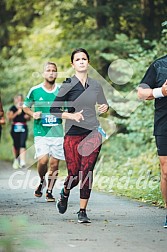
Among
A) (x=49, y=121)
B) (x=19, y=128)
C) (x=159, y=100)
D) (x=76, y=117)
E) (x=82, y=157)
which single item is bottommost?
(x=19, y=128)

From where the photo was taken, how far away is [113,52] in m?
21.5

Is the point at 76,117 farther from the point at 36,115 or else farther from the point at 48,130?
the point at 48,130

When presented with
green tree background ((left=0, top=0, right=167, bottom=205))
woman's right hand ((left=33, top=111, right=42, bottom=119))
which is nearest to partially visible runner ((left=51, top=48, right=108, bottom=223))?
woman's right hand ((left=33, top=111, right=42, bottom=119))

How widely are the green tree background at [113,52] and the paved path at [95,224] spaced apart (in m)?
1.30

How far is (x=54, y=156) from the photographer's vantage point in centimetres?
1145

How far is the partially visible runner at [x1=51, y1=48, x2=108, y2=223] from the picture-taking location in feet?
27.6

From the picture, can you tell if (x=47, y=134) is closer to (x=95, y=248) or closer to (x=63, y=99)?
(x=63, y=99)

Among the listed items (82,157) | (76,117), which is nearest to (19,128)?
(82,157)

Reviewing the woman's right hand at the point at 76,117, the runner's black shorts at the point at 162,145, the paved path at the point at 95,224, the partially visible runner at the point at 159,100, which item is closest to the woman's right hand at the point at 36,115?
the paved path at the point at 95,224

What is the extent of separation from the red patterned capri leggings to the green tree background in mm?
2895

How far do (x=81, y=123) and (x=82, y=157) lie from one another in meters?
0.41

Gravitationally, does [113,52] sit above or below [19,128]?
above

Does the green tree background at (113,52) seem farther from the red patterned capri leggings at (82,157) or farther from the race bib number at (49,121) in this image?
the red patterned capri leggings at (82,157)

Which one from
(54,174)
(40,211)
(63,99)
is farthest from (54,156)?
(63,99)
